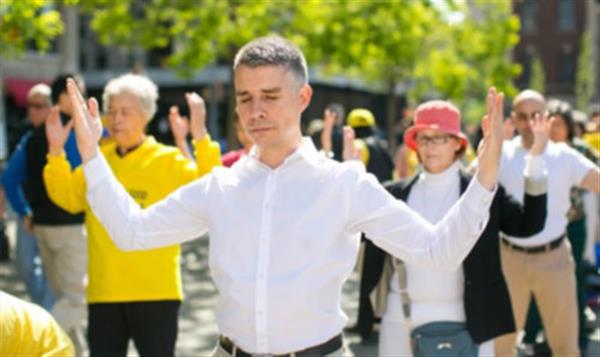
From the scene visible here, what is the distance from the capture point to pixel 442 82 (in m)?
28.3

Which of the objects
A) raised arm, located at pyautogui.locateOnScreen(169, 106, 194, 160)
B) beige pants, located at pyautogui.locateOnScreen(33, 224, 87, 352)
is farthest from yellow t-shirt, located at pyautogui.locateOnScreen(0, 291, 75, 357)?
beige pants, located at pyautogui.locateOnScreen(33, 224, 87, 352)

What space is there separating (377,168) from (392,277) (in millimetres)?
3703

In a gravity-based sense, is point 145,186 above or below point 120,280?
above

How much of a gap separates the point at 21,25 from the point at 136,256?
4456 mm

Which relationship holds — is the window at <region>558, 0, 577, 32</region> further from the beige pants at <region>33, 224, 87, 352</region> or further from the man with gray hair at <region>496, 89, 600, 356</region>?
the beige pants at <region>33, 224, 87, 352</region>

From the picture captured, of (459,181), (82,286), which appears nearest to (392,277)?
(459,181)

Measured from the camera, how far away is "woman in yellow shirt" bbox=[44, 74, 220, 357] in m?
4.46

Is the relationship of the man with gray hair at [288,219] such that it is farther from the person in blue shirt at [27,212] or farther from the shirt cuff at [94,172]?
the person in blue shirt at [27,212]

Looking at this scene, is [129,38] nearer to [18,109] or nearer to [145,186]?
[145,186]

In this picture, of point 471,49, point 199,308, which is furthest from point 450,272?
point 471,49

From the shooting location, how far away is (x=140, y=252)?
4484mm

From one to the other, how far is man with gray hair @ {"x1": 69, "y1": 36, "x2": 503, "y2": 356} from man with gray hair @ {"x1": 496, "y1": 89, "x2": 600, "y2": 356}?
119 inches

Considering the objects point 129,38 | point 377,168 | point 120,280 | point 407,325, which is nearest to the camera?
point 407,325

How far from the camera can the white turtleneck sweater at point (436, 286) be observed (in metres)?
4.09
